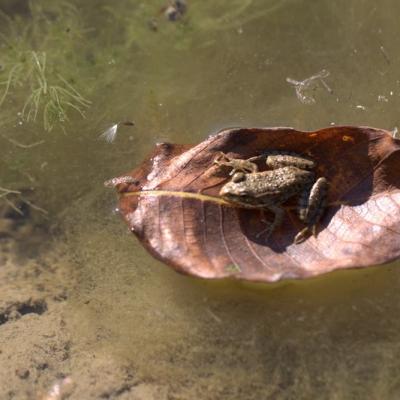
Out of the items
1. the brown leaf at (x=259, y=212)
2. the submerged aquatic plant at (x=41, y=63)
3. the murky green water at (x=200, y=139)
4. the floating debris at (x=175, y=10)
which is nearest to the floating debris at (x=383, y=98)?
the murky green water at (x=200, y=139)

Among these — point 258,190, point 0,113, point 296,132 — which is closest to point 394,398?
point 258,190

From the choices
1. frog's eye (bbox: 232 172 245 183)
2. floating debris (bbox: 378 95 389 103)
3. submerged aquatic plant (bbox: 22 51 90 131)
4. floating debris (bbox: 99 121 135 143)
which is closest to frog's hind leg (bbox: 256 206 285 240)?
frog's eye (bbox: 232 172 245 183)

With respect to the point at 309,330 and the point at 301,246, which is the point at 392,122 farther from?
the point at 309,330

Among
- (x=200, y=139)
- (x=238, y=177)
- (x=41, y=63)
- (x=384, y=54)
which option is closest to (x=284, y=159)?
(x=238, y=177)

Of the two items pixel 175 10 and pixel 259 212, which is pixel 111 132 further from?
pixel 259 212

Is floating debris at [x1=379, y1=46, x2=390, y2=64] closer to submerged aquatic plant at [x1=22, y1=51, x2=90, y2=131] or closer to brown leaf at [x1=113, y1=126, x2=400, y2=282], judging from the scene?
brown leaf at [x1=113, y1=126, x2=400, y2=282]

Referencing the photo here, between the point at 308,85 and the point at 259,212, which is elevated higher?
the point at 308,85

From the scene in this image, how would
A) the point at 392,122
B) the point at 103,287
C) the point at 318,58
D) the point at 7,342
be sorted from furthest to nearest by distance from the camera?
the point at 318,58 → the point at 392,122 → the point at 103,287 → the point at 7,342
